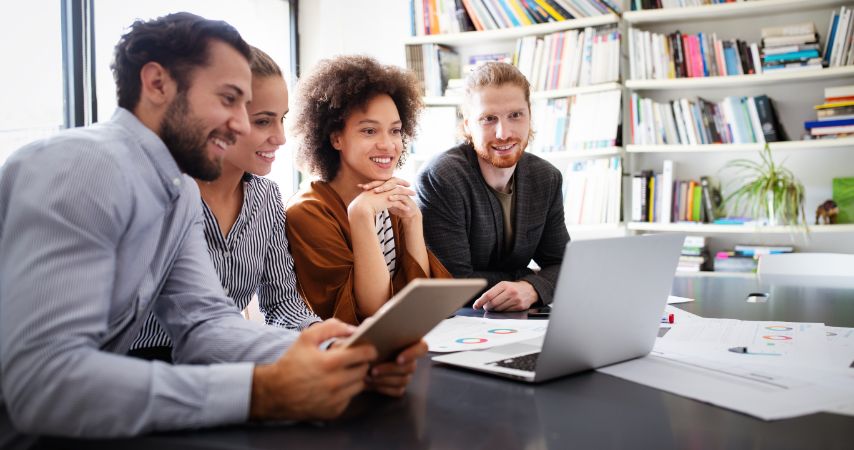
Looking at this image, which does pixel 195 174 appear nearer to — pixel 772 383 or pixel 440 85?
pixel 772 383

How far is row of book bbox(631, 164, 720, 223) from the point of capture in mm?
3541

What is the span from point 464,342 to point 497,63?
136 cm

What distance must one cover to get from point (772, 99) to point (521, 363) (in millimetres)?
3050

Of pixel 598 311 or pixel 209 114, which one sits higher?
pixel 209 114

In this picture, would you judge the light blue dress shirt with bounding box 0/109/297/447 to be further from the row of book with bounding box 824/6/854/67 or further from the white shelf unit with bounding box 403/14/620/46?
the row of book with bounding box 824/6/854/67

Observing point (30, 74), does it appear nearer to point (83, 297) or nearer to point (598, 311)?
point (83, 297)

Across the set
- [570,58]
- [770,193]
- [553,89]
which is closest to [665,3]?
[570,58]

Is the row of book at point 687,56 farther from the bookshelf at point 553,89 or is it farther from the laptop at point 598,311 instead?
the laptop at point 598,311

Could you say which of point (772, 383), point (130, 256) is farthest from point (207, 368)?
point (772, 383)

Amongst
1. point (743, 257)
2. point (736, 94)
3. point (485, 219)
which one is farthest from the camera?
point (736, 94)

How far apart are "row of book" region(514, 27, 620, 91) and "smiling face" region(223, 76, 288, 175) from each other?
2.38 metres

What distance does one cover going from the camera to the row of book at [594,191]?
3.60 metres

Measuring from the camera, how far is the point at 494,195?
2297mm

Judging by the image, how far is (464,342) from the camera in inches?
49.2
